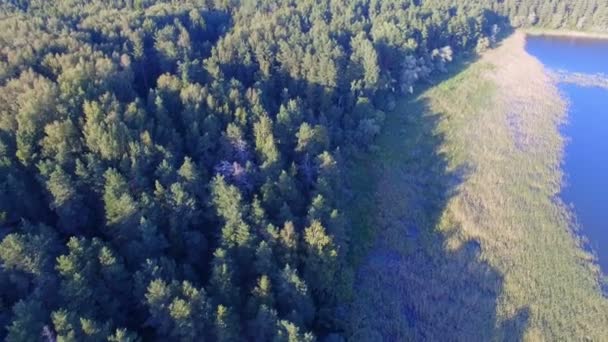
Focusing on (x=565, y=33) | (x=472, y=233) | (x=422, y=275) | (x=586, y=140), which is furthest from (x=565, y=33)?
(x=422, y=275)

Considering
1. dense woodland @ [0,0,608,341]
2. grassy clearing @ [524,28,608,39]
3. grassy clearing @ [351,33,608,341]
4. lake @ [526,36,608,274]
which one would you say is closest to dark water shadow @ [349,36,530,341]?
grassy clearing @ [351,33,608,341]

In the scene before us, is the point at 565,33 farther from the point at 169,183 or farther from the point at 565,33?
the point at 169,183

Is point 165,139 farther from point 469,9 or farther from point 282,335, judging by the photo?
point 469,9

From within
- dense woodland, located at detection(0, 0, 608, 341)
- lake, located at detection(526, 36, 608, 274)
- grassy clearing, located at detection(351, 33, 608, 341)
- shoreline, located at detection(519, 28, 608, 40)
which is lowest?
shoreline, located at detection(519, 28, 608, 40)

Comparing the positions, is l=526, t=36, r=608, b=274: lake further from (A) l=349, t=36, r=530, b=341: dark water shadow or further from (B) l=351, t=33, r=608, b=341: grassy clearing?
(A) l=349, t=36, r=530, b=341: dark water shadow

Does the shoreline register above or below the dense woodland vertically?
below

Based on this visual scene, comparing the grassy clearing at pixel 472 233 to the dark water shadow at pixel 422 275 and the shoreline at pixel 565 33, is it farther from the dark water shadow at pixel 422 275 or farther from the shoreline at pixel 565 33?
the shoreline at pixel 565 33

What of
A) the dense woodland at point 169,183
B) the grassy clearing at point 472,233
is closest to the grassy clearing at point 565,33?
the grassy clearing at point 472,233
